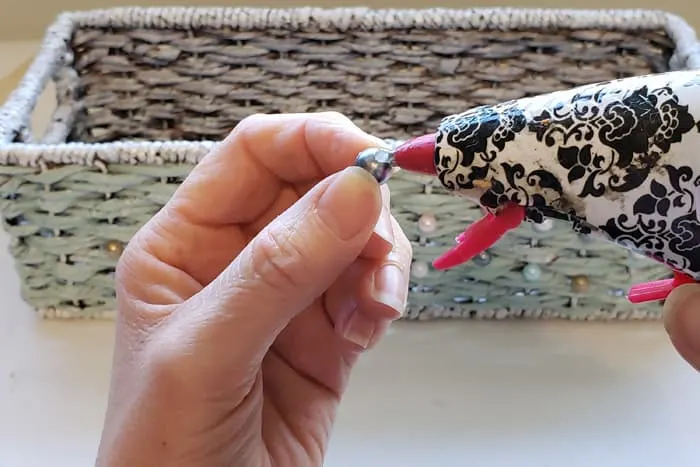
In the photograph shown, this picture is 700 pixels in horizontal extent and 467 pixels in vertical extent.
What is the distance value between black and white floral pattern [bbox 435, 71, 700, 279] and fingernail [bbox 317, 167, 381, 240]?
32mm

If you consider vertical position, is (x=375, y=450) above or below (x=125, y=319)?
below

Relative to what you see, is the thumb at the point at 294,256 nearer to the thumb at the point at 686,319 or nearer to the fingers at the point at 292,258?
the fingers at the point at 292,258

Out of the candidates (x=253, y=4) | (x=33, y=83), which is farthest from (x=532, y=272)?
(x=253, y=4)

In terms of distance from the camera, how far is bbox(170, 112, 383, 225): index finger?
0.49 metres

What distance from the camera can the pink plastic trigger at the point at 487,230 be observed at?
0.39 metres

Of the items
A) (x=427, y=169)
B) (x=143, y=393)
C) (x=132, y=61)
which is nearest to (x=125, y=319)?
(x=143, y=393)

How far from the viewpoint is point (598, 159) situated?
0.36m

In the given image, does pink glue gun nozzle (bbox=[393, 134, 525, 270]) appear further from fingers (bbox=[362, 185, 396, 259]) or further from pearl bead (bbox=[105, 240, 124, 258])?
pearl bead (bbox=[105, 240, 124, 258])

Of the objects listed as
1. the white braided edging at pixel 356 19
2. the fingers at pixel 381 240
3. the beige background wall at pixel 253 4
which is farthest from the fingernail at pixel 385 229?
the beige background wall at pixel 253 4

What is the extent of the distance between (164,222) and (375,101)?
37 centimetres

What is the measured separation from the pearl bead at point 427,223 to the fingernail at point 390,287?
12 centimetres

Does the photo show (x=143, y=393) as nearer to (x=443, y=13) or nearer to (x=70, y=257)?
(x=70, y=257)

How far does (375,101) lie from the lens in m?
0.83

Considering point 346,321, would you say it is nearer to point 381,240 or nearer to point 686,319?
point 381,240
